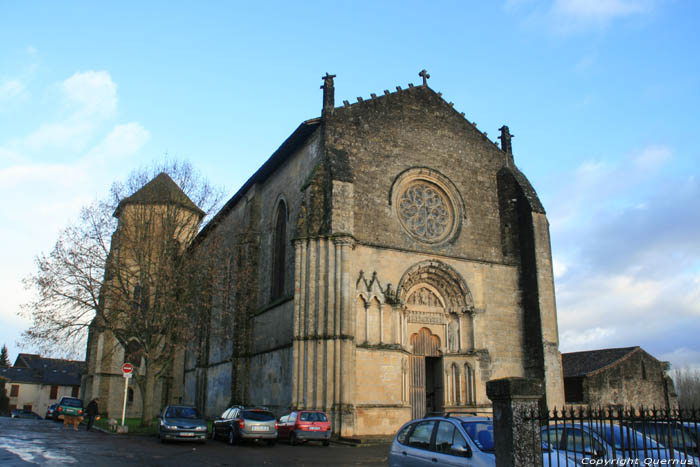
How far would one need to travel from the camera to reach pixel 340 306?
1862cm

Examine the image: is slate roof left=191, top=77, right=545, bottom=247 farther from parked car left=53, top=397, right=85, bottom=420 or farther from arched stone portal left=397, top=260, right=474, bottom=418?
parked car left=53, top=397, right=85, bottom=420

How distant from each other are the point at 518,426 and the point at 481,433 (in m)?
1.66

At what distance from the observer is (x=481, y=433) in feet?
27.0

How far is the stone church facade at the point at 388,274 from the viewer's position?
18.8 meters

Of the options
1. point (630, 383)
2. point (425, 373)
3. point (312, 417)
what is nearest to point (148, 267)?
point (312, 417)

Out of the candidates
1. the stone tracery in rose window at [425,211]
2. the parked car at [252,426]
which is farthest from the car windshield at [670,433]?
the stone tracery in rose window at [425,211]

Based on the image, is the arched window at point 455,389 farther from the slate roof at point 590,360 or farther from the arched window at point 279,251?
the slate roof at point 590,360

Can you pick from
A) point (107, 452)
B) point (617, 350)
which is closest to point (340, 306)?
point (107, 452)

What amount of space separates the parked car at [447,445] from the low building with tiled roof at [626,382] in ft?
61.9

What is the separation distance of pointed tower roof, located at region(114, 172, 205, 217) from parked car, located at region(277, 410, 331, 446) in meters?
12.1

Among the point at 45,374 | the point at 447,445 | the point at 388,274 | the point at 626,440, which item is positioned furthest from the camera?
the point at 45,374

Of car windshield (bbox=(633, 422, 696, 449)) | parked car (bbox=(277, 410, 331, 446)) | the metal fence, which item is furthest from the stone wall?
the metal fence

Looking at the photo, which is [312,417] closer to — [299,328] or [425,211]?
[299,328]

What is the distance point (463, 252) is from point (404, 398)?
6301mm
